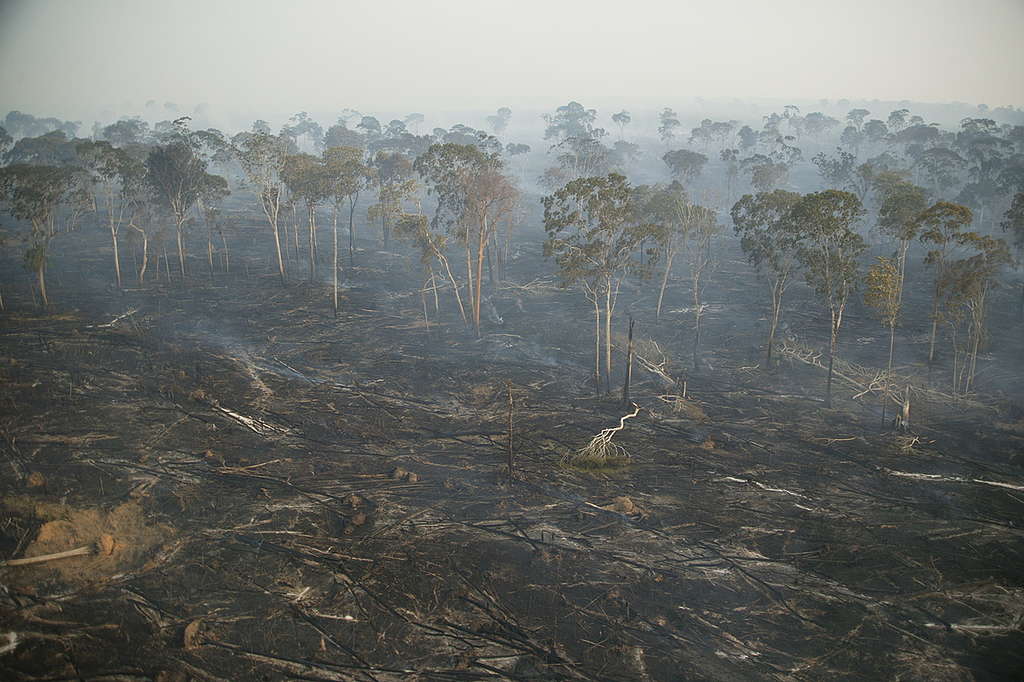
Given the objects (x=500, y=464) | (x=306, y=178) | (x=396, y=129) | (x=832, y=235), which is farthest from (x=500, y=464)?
(x=396, y=129)

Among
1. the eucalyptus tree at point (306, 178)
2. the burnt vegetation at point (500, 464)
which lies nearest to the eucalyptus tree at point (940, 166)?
the burnt vegetation at point (500, 464)

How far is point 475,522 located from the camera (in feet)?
63.2

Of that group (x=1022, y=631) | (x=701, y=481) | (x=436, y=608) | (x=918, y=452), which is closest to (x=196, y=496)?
(x=436, y=608)

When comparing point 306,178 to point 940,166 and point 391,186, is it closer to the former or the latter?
point 391,186

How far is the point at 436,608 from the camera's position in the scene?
1548 cm

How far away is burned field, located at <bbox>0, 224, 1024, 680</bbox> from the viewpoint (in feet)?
46.3

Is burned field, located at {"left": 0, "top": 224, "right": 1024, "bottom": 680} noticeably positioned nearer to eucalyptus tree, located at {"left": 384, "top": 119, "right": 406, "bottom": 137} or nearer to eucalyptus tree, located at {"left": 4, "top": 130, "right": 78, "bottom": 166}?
eucalyptus tree, located at {"left": 4, "top": 130, "right": 78, "bottom": 166}

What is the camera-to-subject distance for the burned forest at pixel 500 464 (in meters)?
14.5

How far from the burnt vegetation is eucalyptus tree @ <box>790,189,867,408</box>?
0.18m

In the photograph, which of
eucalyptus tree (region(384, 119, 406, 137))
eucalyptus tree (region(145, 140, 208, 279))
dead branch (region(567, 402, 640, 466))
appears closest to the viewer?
dead branch (region(567, 402, 640, 466))

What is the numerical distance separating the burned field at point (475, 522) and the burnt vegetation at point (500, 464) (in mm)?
103

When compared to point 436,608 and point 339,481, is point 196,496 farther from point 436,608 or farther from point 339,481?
point 436,608

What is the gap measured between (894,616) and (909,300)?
129 feet

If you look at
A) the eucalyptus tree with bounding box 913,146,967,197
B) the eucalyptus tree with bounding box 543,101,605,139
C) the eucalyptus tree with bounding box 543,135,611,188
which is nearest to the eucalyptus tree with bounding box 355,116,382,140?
the eucalyptus tree with bounding box 543,101,605,139
